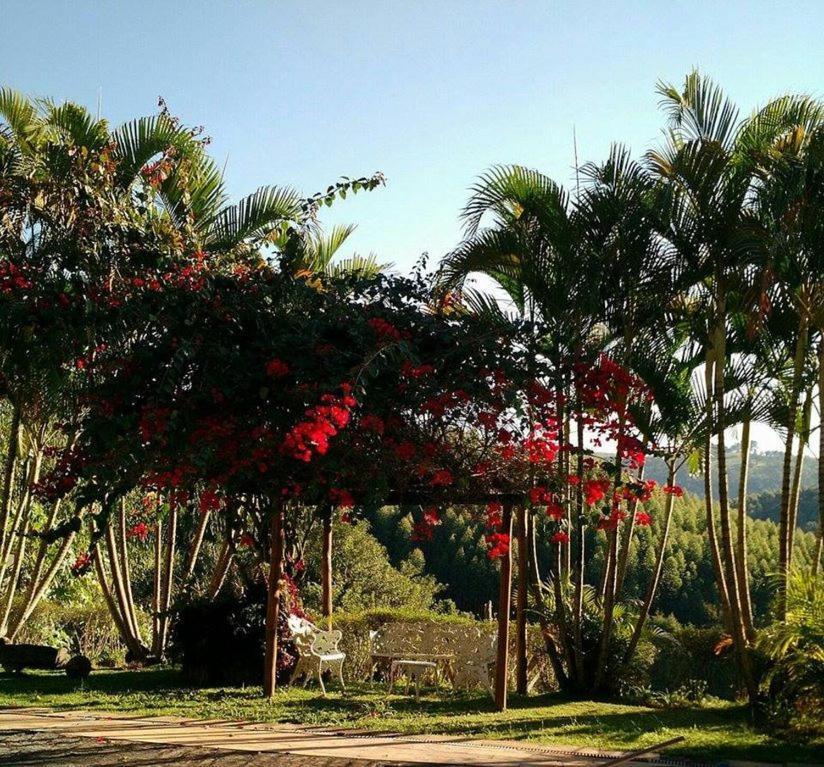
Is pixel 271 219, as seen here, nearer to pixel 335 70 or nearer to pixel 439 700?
pixel 335 70

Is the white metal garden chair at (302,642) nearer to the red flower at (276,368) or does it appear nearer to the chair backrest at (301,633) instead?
the chair backrest at (301,633)

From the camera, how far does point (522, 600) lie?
9086mm

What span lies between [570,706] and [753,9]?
18.5 feet

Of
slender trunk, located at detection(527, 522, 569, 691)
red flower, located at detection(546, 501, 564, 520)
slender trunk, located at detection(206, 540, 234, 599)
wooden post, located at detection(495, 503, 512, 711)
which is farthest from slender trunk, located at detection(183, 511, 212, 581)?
red flower, located at detection(546, 501, 564, 520)

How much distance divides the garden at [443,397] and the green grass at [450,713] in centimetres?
5

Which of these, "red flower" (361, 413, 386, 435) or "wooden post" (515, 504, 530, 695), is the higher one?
"red flower" (361, 413, 386, 435)

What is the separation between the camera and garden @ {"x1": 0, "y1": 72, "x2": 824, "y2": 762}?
22.9 ft

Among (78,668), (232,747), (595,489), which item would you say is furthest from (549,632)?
(78,668)

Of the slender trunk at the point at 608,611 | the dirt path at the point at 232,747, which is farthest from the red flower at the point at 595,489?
the dirt path at the point at 232,747

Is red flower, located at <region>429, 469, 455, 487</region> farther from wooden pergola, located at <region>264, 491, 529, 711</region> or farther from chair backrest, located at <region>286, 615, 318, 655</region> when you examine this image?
chair backrest, located at <region>286, 615, 318, 655</region>

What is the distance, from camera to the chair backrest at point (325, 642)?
9242 millimetres

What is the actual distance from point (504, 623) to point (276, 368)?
10.1ft

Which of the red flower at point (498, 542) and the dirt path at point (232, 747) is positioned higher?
the red flower at point (498, 542)

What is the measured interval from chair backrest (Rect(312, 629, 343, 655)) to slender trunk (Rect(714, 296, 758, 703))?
11.8 feet
